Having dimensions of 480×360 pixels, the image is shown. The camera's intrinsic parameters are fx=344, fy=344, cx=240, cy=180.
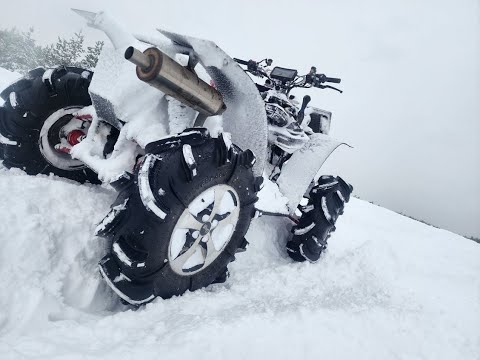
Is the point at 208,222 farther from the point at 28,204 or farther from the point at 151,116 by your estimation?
the point at 28,204

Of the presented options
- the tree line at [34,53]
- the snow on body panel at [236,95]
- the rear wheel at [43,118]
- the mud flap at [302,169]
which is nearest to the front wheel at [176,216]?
the snow on body panel at [236,95]

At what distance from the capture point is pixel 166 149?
1995 mm

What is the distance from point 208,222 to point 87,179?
1.41 m

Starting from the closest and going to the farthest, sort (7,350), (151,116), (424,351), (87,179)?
(7,350)
(424,351)
(151,116)
(87,179)

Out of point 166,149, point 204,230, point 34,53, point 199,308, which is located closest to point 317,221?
point 204,230

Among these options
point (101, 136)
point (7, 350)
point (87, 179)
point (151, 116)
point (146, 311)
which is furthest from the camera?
point (87, 179)

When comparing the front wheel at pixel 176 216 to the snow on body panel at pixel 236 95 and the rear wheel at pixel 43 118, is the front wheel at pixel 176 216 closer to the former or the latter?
the snow on body panel at pixel 236 95

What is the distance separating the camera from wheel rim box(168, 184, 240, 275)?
2.09 metres

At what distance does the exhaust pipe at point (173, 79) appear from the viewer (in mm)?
1737

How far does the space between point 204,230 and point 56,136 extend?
1702 millimetres

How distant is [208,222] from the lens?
2.21 metres

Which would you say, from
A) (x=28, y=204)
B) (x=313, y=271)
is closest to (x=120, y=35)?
(x=28, y=204)

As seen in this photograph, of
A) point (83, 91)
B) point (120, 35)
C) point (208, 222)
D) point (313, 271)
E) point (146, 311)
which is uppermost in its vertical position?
point (120, 35)

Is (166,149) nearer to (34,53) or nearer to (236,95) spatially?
(236,95)
